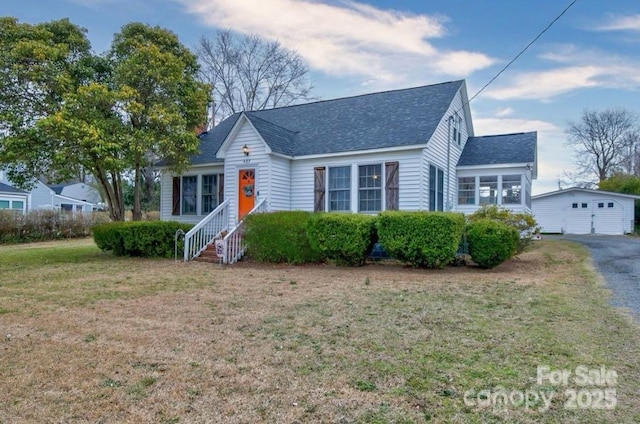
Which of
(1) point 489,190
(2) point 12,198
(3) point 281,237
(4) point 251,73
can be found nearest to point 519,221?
(1) point 489,190

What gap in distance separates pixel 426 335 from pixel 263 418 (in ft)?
7.62

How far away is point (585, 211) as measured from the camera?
23.6m

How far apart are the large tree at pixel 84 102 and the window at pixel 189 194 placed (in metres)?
1.30

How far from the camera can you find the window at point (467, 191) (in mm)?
14766

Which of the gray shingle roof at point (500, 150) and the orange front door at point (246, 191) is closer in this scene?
the orange front door at point (246, 191)

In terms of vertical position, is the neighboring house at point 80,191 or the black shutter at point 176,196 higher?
the neighboring house at point 80,191

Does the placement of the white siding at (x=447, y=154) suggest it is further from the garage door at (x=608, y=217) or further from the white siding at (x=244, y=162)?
the garage door at (x=608, y=217)

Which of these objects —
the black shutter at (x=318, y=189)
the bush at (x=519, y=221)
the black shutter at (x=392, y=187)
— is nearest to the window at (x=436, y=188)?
the black shutter at (x=392, y=187)

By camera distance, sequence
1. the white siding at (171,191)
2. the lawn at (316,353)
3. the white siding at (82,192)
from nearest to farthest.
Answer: the lawn at (316,353)
the white siding at (171,191)
the white siding at (82,192)

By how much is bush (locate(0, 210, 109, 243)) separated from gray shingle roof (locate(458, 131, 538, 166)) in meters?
20.7

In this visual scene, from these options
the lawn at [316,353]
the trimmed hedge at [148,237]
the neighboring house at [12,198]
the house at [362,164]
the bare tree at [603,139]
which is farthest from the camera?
the bare tree at [603,139]

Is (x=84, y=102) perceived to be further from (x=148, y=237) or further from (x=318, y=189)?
(x=318, y=189)

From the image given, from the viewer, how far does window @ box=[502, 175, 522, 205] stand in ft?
45.3

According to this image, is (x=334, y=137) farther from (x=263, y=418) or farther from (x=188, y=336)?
(x=263, y=418)
